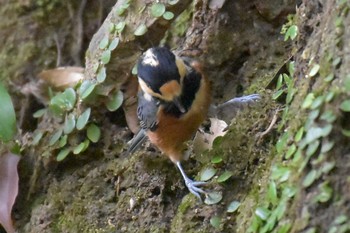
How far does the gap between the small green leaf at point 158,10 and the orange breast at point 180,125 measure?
1.70ft

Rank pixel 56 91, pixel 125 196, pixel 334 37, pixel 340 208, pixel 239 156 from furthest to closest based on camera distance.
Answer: pixel 56 91 < pixel 125 196 < pixel 239 156 < pixel 334 37 < pixel 340 208

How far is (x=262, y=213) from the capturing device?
277 cm

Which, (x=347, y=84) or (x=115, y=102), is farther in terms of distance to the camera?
(x=115, y=102)

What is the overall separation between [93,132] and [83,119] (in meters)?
0.10

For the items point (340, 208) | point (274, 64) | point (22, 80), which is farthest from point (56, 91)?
point (340, 208)

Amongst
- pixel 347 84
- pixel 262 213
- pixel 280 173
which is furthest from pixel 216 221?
pixel 347 84

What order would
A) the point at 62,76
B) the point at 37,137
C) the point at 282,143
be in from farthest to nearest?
the point at 62,76 → the point at 37,137 → the point at 282,143

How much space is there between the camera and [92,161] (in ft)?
13.3

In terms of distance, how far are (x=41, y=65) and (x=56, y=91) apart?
0.51 metres

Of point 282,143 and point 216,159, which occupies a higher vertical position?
point 282,143

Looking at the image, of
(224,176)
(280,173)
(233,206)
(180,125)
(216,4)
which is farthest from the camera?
(216,4)

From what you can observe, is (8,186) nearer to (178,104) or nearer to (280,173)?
(178,104)

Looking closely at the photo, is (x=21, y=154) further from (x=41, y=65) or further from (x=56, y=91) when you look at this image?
(x=41, y=65)

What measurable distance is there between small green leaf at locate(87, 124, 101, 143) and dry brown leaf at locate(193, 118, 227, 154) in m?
0.62
